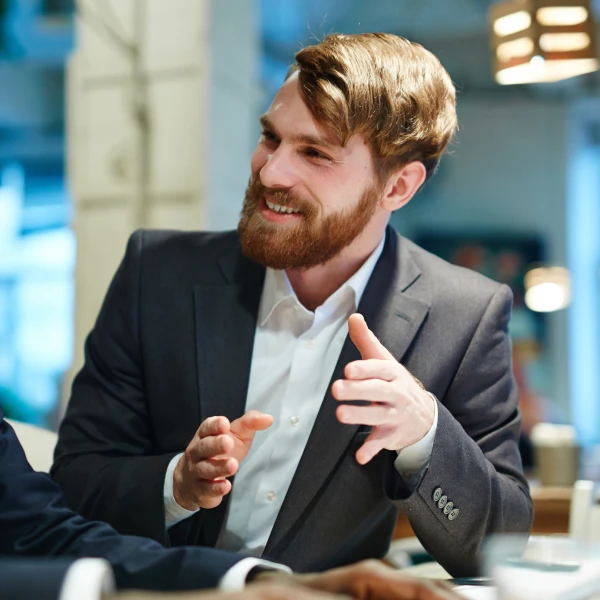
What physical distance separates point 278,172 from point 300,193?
0.06 meters

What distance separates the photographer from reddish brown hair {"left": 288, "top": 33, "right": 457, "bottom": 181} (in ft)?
5.57

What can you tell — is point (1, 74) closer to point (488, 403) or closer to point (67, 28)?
point (67, 28)

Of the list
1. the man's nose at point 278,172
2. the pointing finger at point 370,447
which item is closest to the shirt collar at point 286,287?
the man's nose at point 278,172

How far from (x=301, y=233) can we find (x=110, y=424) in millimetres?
544

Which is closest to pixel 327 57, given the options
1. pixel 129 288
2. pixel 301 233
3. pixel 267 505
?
pixel 301 233

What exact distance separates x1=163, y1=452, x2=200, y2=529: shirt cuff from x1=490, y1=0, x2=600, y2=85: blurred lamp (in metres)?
1.86

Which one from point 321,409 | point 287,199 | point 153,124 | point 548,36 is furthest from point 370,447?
point 153,124

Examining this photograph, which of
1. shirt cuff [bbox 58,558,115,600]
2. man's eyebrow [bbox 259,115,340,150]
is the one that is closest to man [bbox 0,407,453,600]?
shirt cuff [bbox 58,558,115,600]

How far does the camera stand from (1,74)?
30.9 feet

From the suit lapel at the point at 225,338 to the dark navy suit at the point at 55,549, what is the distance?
0.46 metres

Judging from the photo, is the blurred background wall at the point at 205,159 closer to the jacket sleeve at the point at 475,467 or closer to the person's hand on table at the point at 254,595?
the jacket sleeve at the point at 475,467

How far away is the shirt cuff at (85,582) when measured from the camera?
0.71 m

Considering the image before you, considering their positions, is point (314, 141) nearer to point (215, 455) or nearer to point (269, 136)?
point (269, 136)

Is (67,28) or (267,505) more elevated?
(67,28)
